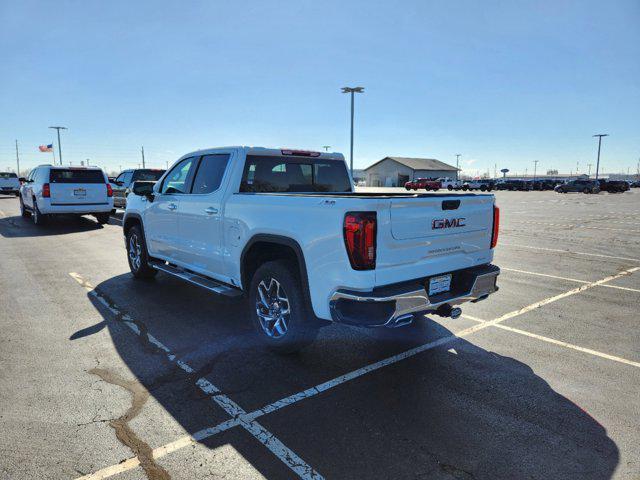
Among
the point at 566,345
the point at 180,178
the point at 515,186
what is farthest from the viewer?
the point at 515,186

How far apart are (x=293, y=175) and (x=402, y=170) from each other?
76106 mm

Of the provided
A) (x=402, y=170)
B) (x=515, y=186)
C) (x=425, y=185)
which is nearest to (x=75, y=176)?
(x=425, y=185)

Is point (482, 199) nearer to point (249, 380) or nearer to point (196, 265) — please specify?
point (249, 380)

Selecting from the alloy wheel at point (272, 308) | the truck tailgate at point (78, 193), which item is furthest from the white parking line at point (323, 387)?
the truck tailgate at point (78, 193)

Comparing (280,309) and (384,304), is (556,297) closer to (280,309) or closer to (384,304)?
(384,304)

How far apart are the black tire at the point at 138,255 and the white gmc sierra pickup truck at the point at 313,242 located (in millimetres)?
1028

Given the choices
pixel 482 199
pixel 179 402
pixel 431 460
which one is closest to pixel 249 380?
pixel 179 402

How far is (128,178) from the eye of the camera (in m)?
17.3

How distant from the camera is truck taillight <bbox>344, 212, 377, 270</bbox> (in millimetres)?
3279

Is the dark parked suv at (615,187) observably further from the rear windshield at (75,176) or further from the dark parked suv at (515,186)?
the rear windshield at (75,176)

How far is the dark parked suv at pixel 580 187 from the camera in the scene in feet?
167

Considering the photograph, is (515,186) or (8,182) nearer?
A: (8,182)

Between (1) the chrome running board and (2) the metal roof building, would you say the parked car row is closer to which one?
(2) the metal roof building

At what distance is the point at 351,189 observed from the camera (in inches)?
238
